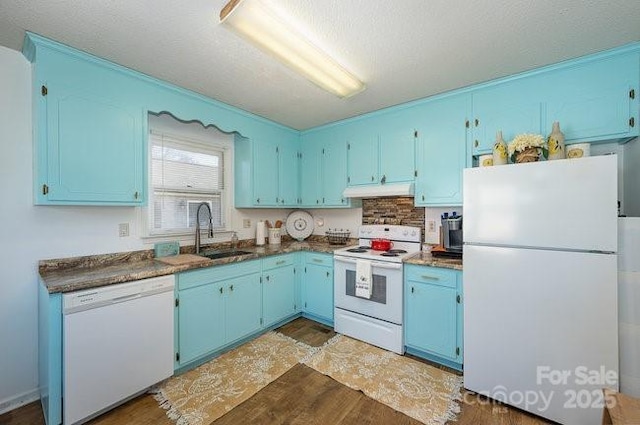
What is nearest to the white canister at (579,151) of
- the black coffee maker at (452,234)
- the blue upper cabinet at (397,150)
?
the black coffee maker at (452,234)

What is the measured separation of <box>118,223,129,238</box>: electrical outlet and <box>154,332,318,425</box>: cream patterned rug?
1.26m

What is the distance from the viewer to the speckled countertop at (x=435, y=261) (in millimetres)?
2189

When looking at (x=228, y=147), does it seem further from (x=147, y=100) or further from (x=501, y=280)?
(x=501, y=280)

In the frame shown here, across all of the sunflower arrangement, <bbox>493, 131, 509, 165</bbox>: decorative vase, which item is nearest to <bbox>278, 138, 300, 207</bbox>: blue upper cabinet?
<bbox>493, 131, 509, 165</bbox>: decorative vase

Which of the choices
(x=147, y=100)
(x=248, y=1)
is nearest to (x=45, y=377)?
(x=147, y=100)

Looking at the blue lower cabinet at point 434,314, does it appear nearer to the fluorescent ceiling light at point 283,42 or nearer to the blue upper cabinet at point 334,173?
the blue upper cabinet at point 334,173

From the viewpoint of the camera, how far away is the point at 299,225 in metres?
3.78

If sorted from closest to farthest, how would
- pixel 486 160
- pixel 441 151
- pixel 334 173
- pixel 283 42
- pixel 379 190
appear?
pixel 283 42 → pixel 486 160 → pixel 441 151 → pixel 379 190 → pixel 334 173

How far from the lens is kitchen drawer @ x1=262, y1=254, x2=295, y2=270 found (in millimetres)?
2832

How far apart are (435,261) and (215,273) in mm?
1950

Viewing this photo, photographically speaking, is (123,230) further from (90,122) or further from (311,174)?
(311,174)

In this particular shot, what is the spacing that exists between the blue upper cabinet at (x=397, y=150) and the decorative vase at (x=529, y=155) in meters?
0.97

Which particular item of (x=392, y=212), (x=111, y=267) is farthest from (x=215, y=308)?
(x=392, y=212)

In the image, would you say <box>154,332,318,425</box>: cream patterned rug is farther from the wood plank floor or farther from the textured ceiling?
the textured ceiling
